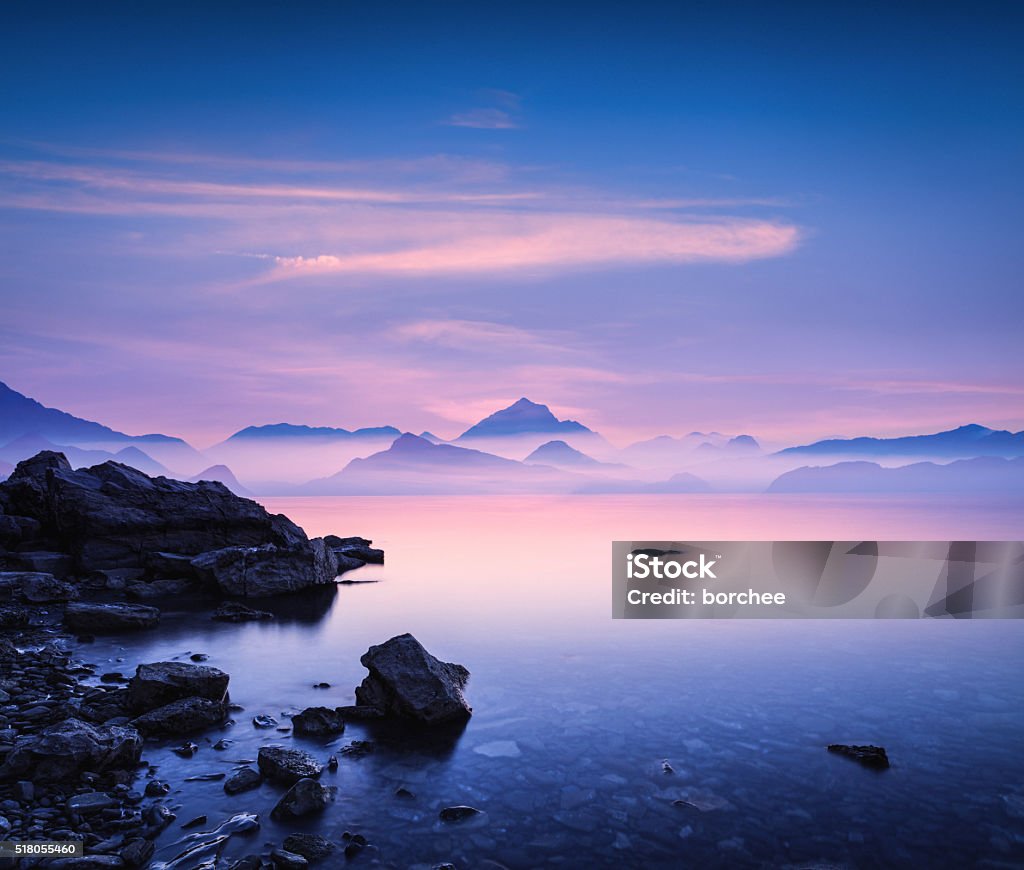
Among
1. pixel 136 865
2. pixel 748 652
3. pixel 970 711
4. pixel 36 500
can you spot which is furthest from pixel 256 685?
pixel 36 500

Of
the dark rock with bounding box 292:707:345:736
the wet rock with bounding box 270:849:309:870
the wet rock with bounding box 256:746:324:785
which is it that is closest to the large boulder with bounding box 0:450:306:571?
the dark rock with bounding box 292:707:345:736

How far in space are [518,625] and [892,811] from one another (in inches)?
555

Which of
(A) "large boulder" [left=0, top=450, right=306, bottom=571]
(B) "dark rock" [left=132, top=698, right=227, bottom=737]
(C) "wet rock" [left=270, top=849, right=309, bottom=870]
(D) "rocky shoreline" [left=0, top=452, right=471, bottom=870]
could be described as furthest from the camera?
(A) "large boulder" [left=0, top=450, right=306, bottom=571]

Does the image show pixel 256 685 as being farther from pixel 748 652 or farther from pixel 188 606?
pixel 748 652

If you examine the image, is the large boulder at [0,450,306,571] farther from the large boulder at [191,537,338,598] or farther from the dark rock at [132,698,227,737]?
the dark rock at [132,698,227,737]

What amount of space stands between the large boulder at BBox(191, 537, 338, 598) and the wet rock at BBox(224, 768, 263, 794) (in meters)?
18.9

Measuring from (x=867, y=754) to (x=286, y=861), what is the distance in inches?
378

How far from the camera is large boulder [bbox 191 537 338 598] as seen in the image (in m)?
28.8

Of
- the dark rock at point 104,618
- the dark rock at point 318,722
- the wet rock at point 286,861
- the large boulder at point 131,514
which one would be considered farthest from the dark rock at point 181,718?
the large boulder at point 131,514

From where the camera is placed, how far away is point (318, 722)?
13.3m

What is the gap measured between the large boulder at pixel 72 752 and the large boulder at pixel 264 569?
18.0 m

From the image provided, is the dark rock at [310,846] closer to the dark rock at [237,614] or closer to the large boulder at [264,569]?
the dark rock at [237,614]

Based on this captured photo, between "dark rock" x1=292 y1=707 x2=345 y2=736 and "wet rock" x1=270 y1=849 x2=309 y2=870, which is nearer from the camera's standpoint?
"wet rock" x1=270 y1=849 x2=309 y2=870

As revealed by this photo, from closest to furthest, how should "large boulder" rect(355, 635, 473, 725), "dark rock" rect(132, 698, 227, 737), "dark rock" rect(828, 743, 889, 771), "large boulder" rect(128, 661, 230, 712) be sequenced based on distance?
"dark rock" rect(828, 743, 889, 771)
"dark rock" rect(132, 698, 227, 737)
"large boulder" rect(128, 661, 230, 712)
"large boulder" rect(355, 635, 473, 725)
